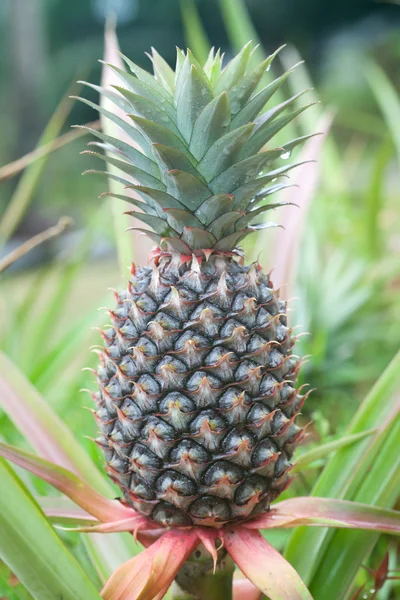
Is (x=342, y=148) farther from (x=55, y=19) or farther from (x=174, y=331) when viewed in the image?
(x=174, y=331)

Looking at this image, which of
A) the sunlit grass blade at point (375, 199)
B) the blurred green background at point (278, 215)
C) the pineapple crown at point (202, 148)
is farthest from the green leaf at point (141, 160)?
the sunlit grass blade at point (375, 199)

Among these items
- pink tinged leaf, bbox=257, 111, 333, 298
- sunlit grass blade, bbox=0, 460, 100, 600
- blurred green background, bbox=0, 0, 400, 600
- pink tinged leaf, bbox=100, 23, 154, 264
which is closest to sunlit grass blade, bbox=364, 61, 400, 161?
blurred green background, bbox=0, 0, 400, 600

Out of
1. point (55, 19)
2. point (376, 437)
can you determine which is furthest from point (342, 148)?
point (376, 437)

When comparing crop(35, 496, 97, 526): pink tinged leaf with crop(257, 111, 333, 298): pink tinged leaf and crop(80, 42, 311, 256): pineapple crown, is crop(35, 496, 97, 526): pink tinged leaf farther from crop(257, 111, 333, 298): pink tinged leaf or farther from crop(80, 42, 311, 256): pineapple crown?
crop(257, 111, 333, 298): pink tinged leaf

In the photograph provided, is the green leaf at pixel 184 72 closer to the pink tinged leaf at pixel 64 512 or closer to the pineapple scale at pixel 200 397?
the pineapple scale at pixel 200 397

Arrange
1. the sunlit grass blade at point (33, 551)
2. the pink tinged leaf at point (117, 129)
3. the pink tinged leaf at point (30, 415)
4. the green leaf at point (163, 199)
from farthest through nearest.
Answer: the pink tinged leaf at point (117, 129), the pink tinged leaf at point (30, 415), the green leaf at point (163, 199), the sunlit grass blade at point (33, 551)

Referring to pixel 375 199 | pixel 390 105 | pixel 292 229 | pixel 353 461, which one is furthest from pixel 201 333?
pixel 390 105
